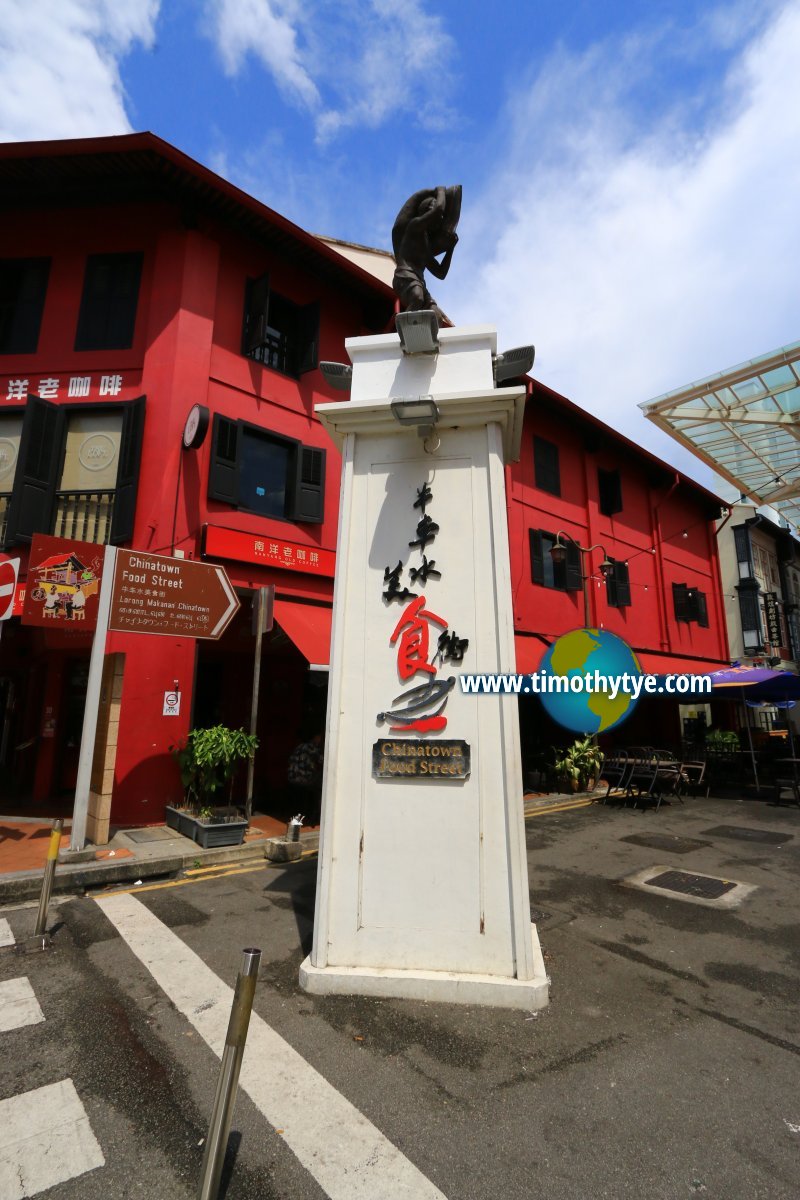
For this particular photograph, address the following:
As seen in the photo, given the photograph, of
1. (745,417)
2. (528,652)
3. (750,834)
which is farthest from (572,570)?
(750,834)

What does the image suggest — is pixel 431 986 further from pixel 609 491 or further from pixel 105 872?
pixel 609 491

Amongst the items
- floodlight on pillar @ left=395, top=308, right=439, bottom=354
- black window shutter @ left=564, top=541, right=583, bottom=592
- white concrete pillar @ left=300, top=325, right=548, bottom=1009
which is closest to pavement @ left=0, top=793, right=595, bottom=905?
white concrete pillar @ left=300, top=325, right=548, bottom=1009

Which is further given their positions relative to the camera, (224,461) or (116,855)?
(224,461)

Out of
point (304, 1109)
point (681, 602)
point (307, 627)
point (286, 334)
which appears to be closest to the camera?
point (304, 1109)

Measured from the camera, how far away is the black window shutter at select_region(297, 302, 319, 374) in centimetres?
1217

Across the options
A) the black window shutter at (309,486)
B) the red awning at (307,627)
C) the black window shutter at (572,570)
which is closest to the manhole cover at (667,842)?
the red awning at (307,627)

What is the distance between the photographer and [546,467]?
17312 millimetres

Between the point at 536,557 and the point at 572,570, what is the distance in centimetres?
166

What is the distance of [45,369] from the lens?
36.1ft

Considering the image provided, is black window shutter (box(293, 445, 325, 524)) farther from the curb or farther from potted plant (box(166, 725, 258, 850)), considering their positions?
the curb

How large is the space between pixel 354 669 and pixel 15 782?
11421 millimetres

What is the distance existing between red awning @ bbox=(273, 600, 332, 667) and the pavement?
2770 mm

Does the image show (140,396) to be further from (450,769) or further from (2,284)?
(450,769)

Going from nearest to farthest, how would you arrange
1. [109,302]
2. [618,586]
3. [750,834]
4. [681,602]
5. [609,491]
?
1. [750,834]
2. [109,302]
3. [618,586]
4. [609,491]
5. [681,602]
